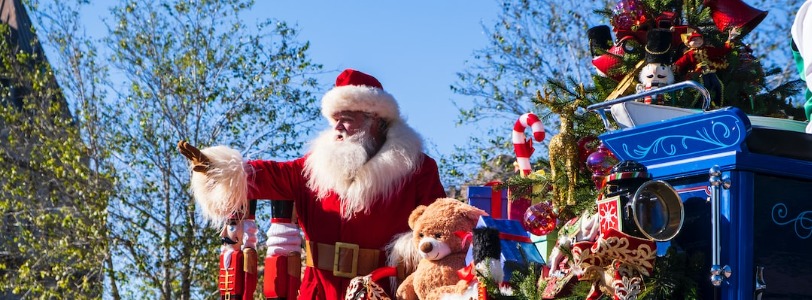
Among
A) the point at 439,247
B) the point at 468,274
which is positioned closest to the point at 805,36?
the point at 468,274

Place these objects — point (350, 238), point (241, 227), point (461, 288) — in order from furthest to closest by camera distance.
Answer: point (241, 227) → point (350, 238) → point (461, 288)

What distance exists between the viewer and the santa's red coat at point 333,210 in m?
6.44

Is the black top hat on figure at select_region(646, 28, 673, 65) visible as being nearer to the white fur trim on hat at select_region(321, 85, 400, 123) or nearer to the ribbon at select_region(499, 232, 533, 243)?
the ribbon at select_region(499, 232, 533, 243)

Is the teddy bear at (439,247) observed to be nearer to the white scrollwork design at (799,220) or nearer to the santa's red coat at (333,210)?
the santa's red coat at (333,210)

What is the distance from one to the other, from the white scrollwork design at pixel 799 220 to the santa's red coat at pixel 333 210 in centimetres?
245

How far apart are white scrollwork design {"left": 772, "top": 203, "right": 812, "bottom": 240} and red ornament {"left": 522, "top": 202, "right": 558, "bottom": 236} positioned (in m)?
1.55

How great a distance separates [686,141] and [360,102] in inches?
107

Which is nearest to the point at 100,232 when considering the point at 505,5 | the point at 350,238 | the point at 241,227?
the point at 505,5

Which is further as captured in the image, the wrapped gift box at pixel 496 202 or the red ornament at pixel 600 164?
the wrapped gift box at pixel 496 202

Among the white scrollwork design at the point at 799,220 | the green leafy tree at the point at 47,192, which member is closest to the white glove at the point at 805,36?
the white scrollwork design at the point at 799,220

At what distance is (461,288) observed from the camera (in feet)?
17.3

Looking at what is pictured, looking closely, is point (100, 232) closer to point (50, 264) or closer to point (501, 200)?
point (50, 264)

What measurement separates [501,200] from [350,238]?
89cm

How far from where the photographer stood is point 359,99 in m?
6.73
